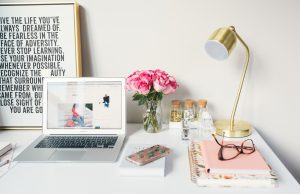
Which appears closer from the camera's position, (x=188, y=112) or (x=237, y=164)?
(x=237, y=164)

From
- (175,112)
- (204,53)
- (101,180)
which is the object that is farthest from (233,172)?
(204,53)

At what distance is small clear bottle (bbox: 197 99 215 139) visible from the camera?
117cm

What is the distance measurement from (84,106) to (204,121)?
1.61ft

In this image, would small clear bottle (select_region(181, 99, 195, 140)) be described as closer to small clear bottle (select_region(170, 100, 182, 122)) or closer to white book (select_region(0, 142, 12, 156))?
small clear bottle (select_region(170, 100, 182, 122))

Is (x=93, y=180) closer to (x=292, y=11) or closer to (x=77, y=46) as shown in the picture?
(x=77, y=46)

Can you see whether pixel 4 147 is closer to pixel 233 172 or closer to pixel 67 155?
pixel 67 155

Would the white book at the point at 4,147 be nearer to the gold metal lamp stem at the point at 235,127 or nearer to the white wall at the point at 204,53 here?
the white wall at the point at 204,53

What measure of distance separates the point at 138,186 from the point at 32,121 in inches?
26.6

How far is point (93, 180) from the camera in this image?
800 millimetres

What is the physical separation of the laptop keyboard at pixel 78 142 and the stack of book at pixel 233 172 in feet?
1.10

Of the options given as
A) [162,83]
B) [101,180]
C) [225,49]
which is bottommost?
[101,180]

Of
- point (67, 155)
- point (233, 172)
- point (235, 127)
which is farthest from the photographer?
point (235, 127)

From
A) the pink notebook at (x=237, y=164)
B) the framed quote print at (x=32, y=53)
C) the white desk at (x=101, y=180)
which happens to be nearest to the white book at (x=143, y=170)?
the white desk at (x=101, y=180)

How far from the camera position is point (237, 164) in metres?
0.82
